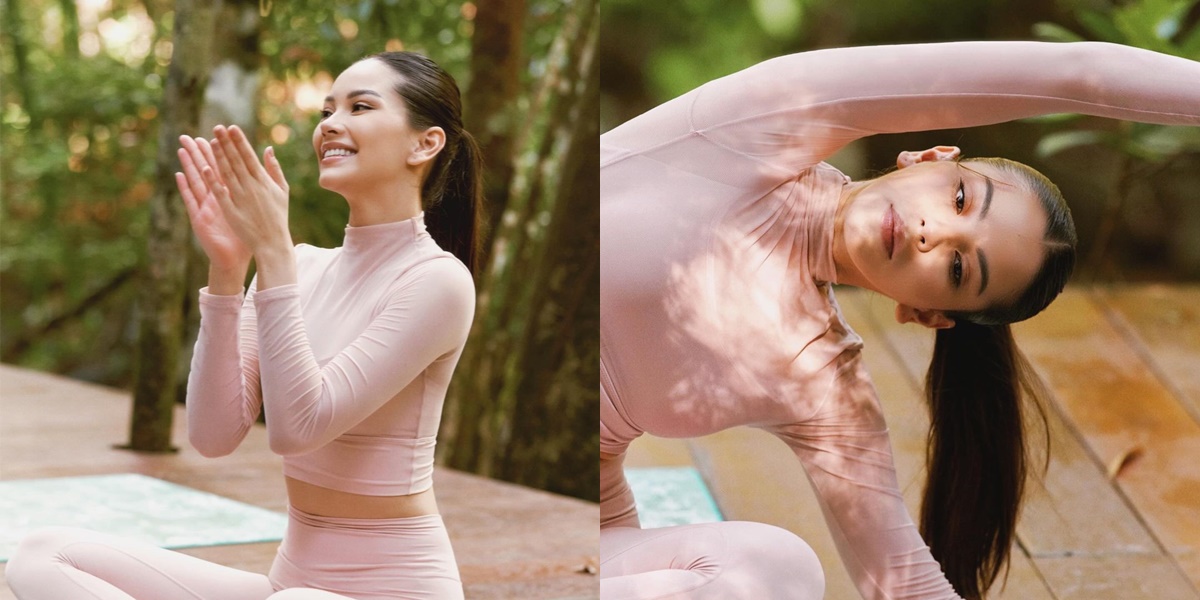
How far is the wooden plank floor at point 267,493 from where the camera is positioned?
2.28 m

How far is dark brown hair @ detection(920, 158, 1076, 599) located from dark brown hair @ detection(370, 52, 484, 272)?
0.56 m

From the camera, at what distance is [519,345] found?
331cm

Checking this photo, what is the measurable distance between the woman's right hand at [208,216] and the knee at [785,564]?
64 cm

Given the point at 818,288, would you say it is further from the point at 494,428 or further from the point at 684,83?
the point at 494,428

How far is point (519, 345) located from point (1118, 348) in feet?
5.05

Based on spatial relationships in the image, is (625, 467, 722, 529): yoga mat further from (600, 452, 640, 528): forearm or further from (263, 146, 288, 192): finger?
(263, 146, 288, 192): finger

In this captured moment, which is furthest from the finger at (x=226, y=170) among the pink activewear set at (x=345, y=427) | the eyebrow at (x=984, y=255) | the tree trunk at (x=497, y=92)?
the tree trunk at (x=497, y=92)

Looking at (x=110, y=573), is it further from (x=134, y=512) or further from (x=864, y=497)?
(x=134, y=512)

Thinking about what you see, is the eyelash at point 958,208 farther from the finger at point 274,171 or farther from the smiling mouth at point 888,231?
the finger at point 274,171

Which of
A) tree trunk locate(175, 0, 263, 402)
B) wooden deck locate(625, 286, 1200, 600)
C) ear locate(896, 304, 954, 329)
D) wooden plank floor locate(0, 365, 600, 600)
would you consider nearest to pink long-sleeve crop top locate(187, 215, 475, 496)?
wooden deck locate(625, 286, 1200, 600)

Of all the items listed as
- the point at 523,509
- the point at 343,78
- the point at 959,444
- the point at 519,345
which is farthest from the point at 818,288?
the point at 519,345

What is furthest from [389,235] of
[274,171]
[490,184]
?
[490,184]

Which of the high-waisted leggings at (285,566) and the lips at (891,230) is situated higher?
the lips at (891,230)

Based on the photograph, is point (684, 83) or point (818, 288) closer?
point (818, 288)
